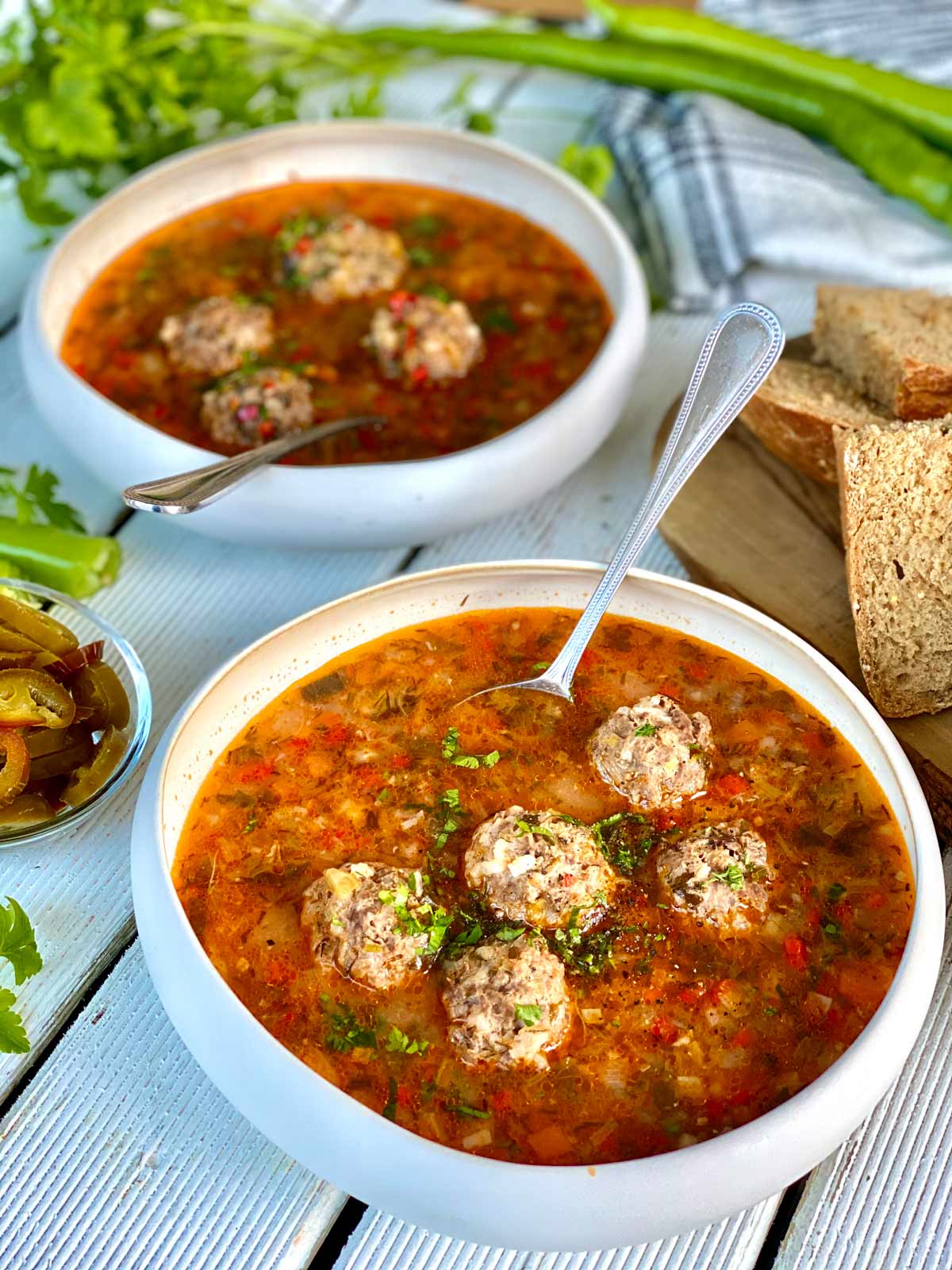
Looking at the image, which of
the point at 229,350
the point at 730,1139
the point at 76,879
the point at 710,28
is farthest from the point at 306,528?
the point at 710,28

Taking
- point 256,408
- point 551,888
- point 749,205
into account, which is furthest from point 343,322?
point 551,888

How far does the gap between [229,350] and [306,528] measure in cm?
74

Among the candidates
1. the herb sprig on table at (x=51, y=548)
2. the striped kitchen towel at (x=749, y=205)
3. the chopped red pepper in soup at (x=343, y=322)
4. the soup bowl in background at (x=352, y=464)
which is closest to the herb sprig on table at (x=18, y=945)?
the herb sprig on table at (x=51, y=548)

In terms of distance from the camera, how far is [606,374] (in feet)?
11.8

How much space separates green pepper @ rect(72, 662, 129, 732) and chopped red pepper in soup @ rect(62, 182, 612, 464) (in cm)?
85

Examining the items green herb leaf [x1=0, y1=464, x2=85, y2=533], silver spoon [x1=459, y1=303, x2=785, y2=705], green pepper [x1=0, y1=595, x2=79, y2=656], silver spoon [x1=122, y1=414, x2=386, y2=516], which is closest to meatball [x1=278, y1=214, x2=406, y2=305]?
silver spoon [x1=122, y1=414, x2=386, y2=516]

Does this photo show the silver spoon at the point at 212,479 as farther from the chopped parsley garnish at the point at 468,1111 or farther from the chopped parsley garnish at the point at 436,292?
the chopped parsley garnish at the point at 468,1111

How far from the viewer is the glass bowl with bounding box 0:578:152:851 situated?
110 inches

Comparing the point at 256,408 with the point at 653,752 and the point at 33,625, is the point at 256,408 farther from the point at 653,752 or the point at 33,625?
the point at 653,752

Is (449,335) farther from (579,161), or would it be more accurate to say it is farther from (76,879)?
(76,879)

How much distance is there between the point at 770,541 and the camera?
3465 millimetres

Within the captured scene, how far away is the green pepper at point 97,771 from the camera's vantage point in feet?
9.35

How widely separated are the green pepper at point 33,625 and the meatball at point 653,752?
4.11ft

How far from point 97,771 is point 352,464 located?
1.07m
